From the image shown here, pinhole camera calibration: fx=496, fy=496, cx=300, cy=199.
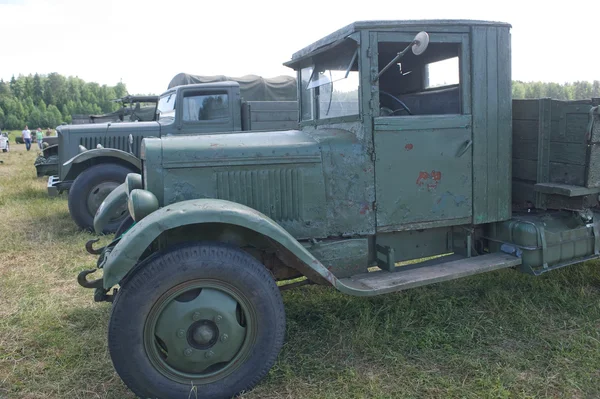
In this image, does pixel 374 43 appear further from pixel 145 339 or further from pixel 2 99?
pixel 2 99

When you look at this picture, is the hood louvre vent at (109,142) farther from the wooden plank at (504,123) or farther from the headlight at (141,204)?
the wooden plank at (504,123)

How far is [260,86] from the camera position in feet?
38.5

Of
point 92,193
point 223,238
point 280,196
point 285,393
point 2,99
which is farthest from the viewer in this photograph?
point 2,99

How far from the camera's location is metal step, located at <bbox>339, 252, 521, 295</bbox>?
320cm

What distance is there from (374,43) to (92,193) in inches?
204

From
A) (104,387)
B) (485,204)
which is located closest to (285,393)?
(104,387)

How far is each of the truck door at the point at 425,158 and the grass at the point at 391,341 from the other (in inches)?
31.6

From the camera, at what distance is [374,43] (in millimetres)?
3414

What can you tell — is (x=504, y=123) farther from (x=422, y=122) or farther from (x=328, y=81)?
(x=328, y=81)

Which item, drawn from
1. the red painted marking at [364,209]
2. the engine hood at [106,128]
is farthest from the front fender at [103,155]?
the red painted marking at [364,209]

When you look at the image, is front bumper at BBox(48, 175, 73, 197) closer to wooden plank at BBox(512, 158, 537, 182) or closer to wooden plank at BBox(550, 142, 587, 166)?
wooden plank at BBox(512, 158, 537, 182)

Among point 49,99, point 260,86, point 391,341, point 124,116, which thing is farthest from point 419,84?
point 49,99

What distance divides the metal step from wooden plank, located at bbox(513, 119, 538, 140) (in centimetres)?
97

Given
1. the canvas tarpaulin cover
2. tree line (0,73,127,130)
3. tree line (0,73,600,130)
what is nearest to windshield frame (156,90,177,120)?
the canvas tarpaulin cover
